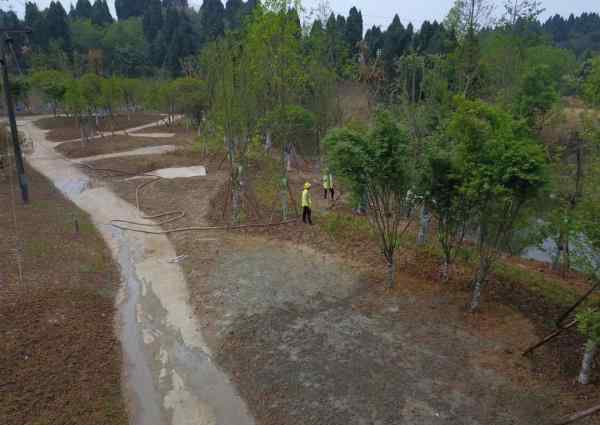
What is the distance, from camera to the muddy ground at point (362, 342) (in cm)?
787

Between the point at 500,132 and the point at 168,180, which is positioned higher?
the point at 500,132

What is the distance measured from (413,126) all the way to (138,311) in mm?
10692

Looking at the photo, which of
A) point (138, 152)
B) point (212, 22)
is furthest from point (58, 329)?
point (212, 22)

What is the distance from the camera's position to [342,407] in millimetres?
7875

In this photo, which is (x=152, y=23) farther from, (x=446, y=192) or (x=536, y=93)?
(x=446, y=192)

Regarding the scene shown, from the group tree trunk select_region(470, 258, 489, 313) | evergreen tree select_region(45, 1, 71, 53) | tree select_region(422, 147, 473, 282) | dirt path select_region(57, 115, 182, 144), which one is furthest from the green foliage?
evergreen tree select_region(45, 1, 71, 53)

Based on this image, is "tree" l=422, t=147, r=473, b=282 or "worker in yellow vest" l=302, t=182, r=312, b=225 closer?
"tree" l=422, t=147, r=473, b=282

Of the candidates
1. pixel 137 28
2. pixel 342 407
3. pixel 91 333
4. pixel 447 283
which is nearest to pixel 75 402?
pixel 91 333

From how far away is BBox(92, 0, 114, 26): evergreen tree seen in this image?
10088 cm

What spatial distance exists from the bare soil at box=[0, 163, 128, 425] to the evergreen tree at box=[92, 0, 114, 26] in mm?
100892

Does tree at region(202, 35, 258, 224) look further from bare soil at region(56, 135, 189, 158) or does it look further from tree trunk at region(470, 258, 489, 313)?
bare soil at region(56, 135, 189, 158)

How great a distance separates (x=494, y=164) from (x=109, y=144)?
3268 cm

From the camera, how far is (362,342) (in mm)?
9750

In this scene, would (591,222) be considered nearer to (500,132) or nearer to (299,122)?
(500,132)
